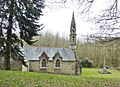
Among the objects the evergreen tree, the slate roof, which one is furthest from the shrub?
the evergreen tree

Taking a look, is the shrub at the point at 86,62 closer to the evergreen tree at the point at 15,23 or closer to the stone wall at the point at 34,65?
the stone wall at the point at 34,65

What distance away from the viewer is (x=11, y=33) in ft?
70.7

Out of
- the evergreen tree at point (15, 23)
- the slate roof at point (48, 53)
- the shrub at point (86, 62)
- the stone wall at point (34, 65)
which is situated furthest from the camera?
the shrub at point (86, 62)

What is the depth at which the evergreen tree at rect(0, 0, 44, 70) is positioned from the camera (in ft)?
67.8

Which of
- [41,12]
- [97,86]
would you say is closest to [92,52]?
[41,12]

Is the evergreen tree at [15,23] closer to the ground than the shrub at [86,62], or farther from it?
farther from it

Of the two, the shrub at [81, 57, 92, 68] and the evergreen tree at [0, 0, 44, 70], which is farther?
the shrub at [81, 57, 92, 68]

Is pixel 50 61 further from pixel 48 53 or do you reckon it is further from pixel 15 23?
pixel 15 23

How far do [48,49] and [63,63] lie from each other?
382 cm

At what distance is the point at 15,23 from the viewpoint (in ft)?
70.7

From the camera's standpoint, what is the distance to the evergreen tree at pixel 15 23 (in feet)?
67.8

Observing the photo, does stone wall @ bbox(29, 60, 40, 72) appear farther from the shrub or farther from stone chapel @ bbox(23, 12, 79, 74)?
the shrub

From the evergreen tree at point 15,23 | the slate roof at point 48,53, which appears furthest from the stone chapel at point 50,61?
the evergreen tree at point 15,23

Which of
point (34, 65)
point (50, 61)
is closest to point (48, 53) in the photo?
point (50, 61)
